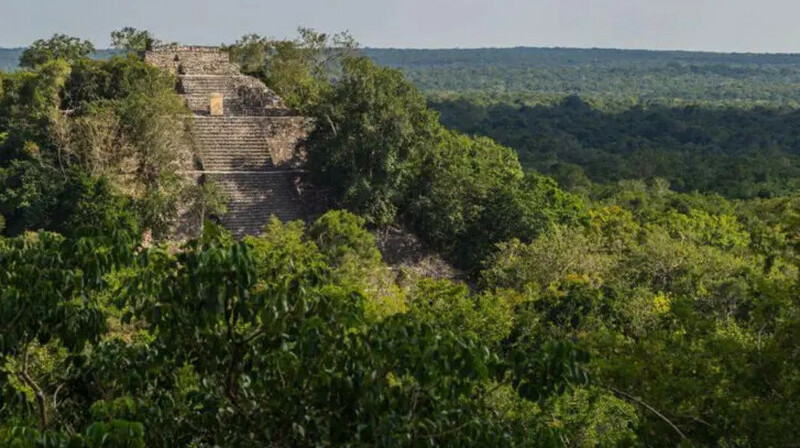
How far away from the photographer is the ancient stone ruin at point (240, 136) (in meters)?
20.8

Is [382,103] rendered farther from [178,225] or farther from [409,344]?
[409,344]

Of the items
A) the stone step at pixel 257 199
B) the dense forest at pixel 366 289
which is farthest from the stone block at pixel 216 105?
the stone step at pixel 257 199

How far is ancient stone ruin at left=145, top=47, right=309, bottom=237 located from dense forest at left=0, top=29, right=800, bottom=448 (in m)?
0.76

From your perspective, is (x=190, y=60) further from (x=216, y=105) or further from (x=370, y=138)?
(x=370, y=138)

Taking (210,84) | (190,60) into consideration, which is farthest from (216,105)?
(190,60)

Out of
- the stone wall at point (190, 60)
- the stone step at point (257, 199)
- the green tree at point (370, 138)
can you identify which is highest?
the stone wall at point (190, 60)

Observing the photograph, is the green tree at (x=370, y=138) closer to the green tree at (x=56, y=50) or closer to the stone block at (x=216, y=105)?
the stone block at (x=216, y=105)

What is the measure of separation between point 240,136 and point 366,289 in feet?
22.2

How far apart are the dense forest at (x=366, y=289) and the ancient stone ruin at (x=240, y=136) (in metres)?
0.76

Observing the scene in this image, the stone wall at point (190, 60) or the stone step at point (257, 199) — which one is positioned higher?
the stone wall at point (190, 60)

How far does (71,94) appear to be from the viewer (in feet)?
71.3

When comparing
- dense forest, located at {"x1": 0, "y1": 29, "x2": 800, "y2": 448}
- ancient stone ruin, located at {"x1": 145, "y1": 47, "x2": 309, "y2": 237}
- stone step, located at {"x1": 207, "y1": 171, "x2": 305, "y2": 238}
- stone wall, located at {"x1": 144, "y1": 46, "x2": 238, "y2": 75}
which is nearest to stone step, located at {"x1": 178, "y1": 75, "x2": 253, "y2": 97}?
ancient stone ruin, located at {"x1": 145, "y1": 47, "x2": 309, "y2": 237}

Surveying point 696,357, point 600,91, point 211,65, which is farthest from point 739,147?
point 600,91

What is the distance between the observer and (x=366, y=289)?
16.9 m
